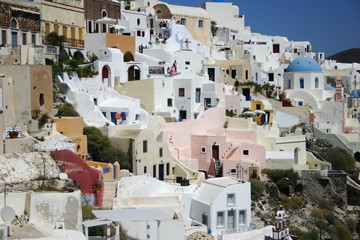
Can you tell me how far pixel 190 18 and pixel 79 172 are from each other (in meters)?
30.2

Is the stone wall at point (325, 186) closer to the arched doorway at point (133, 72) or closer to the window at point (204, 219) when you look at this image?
the window at point (204, 219)

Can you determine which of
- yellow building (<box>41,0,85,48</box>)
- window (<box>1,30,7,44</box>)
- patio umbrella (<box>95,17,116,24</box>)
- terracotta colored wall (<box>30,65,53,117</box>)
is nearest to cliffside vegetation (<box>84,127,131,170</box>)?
terracotta colored wall (<box>30,65,53,117</box>)

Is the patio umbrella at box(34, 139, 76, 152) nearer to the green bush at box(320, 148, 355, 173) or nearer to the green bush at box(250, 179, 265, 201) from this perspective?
the green bush at box(250, 179, 265, 201)

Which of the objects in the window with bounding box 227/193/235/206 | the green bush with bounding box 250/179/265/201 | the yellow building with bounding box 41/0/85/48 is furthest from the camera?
the yellow building with bounding box 41/0/85/48

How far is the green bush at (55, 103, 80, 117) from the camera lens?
26072 mm

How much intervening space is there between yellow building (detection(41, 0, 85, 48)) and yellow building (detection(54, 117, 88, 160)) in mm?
7404

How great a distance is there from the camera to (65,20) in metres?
31.8

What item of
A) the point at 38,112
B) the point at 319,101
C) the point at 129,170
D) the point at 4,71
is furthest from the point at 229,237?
the point at 319,101

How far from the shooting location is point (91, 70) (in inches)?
1185

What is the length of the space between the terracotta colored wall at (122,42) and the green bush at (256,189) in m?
11.5

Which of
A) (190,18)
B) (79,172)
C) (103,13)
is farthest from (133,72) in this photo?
(190,18)

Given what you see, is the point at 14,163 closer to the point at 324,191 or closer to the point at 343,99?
the point at 324,191

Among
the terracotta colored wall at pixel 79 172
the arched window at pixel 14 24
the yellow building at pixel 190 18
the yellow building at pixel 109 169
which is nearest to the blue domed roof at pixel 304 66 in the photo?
the yellow building at pixel 190 18

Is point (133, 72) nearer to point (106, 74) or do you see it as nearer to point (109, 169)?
point (106, 74)
